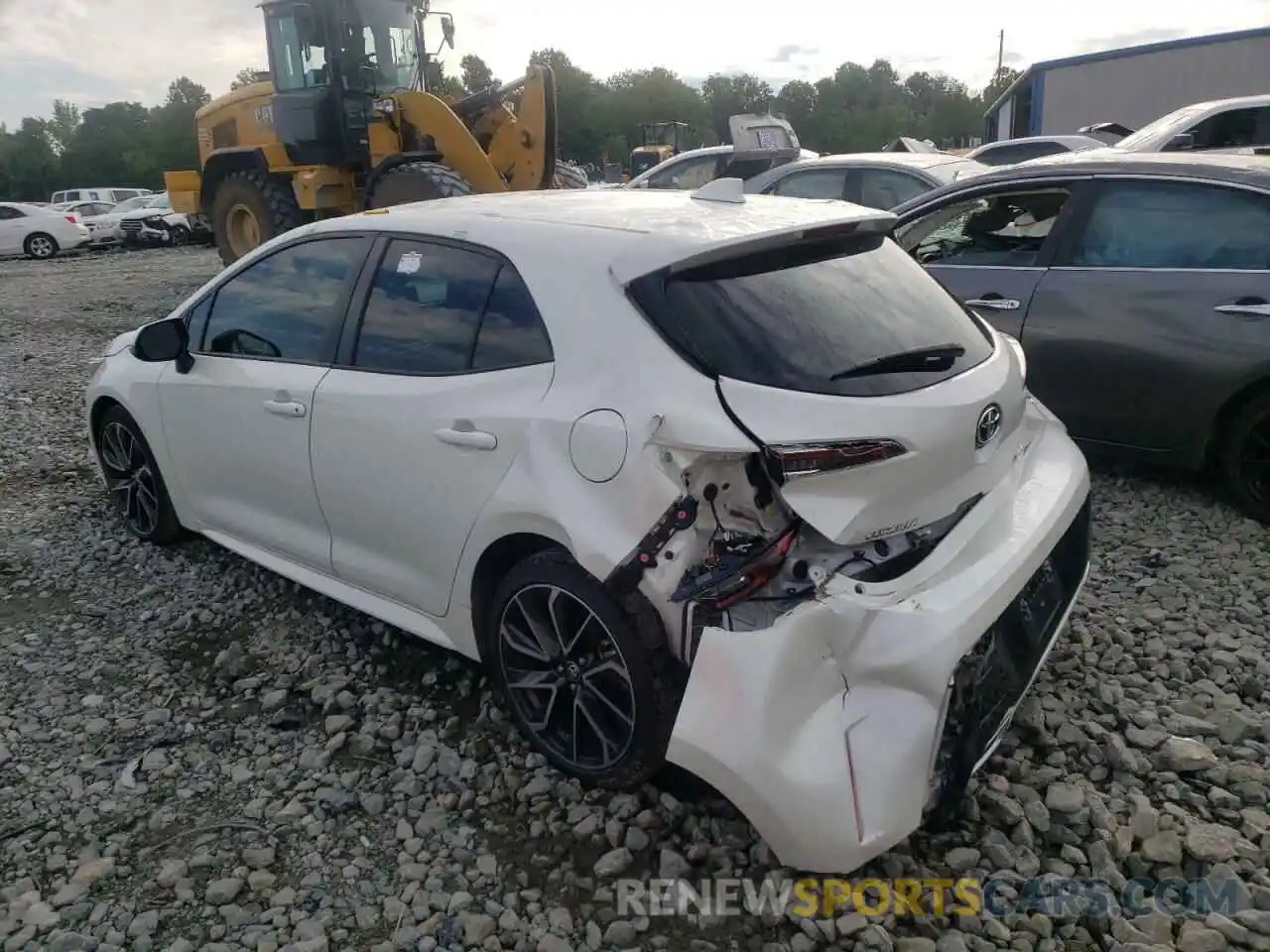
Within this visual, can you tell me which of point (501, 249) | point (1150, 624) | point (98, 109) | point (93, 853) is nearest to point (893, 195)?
point (1150, 624)

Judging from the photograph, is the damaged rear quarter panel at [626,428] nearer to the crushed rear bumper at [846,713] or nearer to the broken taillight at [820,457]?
the broken taillight at [820,457]

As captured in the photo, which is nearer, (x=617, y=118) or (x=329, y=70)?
(x=329, y=70)

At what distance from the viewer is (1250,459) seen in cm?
435

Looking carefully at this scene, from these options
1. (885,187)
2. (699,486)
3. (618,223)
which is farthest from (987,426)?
(885,187)

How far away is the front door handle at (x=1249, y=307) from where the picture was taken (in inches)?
162

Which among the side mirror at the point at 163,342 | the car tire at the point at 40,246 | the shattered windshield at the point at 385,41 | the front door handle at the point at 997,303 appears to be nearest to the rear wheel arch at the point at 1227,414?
the front door handle at the point at 997,303

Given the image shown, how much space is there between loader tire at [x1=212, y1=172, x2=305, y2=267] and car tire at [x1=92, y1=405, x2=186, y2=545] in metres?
7.24

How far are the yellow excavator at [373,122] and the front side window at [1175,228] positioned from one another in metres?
6.52

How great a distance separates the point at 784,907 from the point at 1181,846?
1.06 meters

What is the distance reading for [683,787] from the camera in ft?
9.24

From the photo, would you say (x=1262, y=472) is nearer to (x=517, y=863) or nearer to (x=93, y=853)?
(x=517, y=863)

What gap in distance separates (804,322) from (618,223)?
26.9 inches

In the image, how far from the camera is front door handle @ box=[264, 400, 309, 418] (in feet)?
11.2

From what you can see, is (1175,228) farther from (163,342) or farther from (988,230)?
(163,342)
